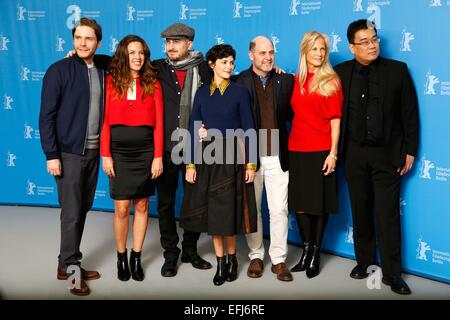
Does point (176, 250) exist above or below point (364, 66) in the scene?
below

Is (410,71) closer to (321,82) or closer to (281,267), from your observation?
(321,82)

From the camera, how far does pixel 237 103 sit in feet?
9.32

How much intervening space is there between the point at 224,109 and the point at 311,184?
0.71 metres

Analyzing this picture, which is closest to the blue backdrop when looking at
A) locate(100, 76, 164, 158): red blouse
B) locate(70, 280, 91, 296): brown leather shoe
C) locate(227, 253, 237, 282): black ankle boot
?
locate(227, 253, 237, 282): black ankle boot

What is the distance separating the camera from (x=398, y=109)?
2889mm

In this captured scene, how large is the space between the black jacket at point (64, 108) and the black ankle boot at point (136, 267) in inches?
28.5

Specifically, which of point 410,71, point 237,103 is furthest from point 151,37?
point 410,71

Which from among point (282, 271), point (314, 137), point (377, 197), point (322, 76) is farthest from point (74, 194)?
point (377, 197)

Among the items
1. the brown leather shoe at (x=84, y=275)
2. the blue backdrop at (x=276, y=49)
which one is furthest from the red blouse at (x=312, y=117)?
the brown leather shoe at (x=84, y=275)

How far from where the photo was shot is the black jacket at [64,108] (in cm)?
282

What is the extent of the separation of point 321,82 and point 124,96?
1132 millimetres

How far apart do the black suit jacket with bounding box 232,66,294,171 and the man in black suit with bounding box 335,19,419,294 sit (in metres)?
0.33

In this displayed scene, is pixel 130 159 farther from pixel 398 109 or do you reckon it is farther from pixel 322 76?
pixel 398 109

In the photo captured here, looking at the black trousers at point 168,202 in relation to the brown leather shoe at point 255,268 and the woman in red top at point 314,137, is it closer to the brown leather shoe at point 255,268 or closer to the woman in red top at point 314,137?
the brown leather shoe at point 255,268
